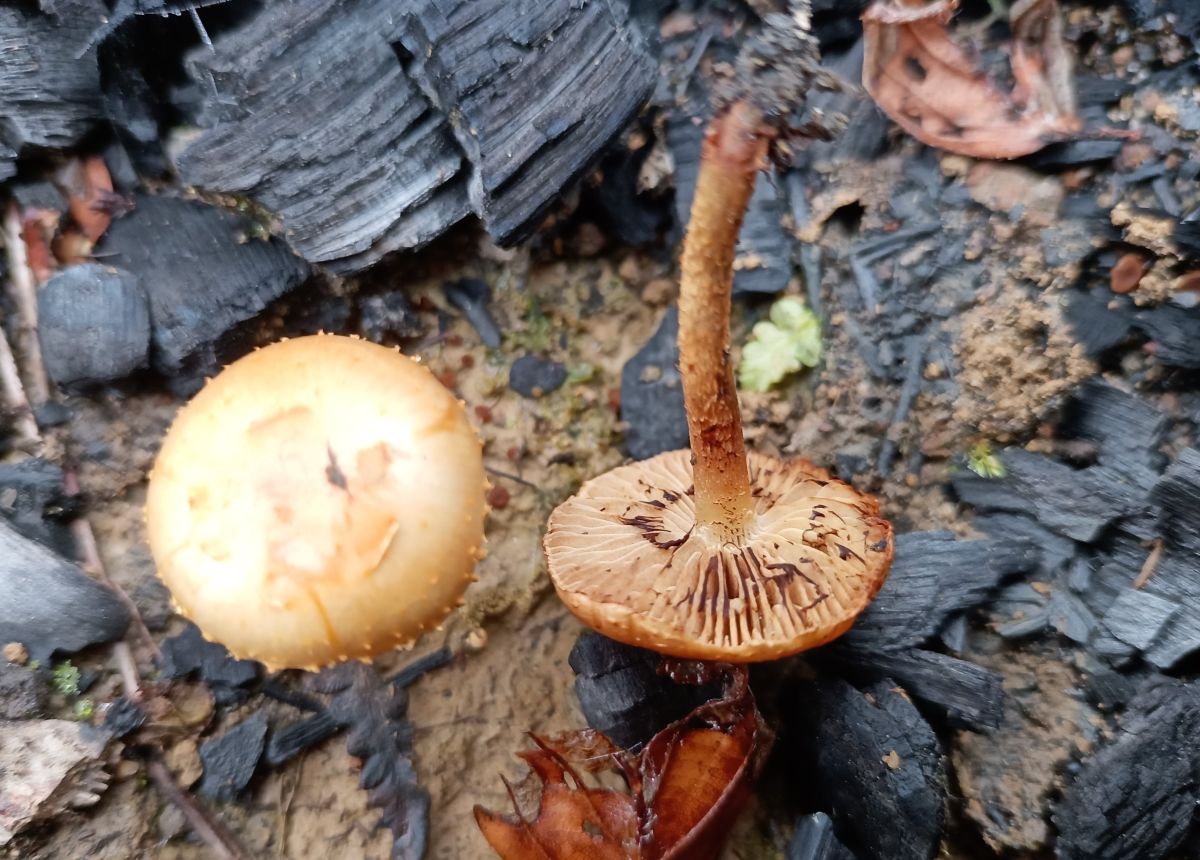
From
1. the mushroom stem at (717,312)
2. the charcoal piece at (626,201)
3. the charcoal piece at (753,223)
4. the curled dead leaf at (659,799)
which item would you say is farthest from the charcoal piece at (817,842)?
the charcoal piece at (626,201)

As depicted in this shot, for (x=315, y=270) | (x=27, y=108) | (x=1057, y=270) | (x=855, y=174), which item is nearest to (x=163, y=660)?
(x=315, y=270)

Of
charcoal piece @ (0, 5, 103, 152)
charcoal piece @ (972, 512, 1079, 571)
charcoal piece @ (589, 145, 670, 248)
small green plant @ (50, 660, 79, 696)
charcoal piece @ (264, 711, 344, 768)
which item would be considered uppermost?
charcoal piece @ (0, 5, 103, 152)

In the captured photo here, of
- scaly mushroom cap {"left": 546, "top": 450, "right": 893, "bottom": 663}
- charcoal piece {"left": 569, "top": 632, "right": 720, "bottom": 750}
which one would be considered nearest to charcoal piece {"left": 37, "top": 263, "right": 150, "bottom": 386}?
scaly mushroom cap {"left": 546, "top": 450, "right": 893, "bottom": 663}

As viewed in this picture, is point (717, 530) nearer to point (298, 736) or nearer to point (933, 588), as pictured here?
point (933, 588)

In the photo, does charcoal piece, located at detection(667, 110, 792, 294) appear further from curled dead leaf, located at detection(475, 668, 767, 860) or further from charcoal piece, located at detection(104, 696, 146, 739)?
charcoal piece, located at detection(104, 696, 146, 739)

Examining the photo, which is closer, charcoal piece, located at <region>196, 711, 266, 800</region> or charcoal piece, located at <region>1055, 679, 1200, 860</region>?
charcoal piece, located at <region>1055, 679, 1200, 860</region>

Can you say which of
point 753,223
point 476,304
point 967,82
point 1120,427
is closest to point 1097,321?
point 1120,427

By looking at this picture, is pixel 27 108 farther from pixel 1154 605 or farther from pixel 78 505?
pixel 1154 605
